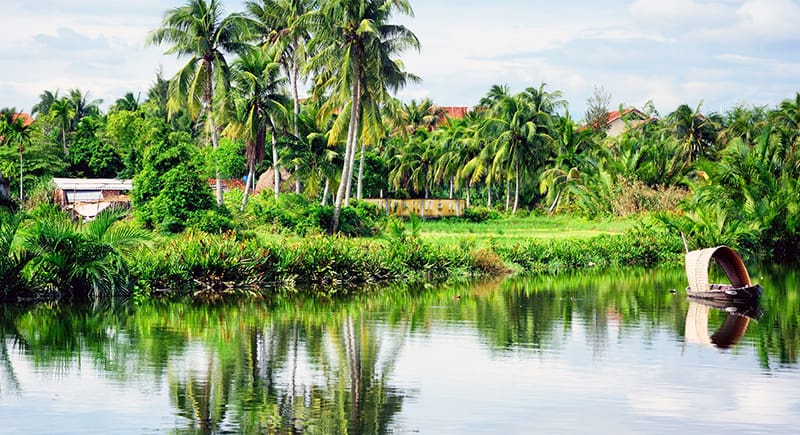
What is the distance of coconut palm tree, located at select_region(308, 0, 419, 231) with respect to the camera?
36594mm

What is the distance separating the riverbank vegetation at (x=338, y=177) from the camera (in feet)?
73.6

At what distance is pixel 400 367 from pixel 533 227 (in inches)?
1381

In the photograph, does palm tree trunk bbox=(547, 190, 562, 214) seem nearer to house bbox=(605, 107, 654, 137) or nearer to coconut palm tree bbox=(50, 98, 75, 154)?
house bbox=(605, 107, 654, 137)

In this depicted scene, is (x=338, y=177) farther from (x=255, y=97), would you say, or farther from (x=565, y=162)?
(x=565, y=162)

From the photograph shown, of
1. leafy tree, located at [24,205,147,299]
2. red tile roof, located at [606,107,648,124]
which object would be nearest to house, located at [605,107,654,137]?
red tile roof, located at [606,107,648,124]

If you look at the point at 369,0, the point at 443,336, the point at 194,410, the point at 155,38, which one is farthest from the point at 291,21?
the point at 194,410

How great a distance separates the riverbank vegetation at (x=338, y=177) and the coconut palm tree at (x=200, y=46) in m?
0.08

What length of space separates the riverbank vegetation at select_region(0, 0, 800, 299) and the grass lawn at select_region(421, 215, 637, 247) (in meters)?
0.19

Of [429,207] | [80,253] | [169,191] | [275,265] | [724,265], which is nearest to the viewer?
[80,253]

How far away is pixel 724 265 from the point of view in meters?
22.7

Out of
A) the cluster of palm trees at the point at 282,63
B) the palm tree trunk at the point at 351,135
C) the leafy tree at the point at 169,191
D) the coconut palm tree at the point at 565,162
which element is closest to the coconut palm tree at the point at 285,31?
the cluster of palm trees at the point at 282,63

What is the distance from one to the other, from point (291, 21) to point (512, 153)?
1531cm

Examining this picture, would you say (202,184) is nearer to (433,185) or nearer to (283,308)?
(283,308)

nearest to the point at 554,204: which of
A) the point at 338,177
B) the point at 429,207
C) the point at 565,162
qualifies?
the point at 565,162
